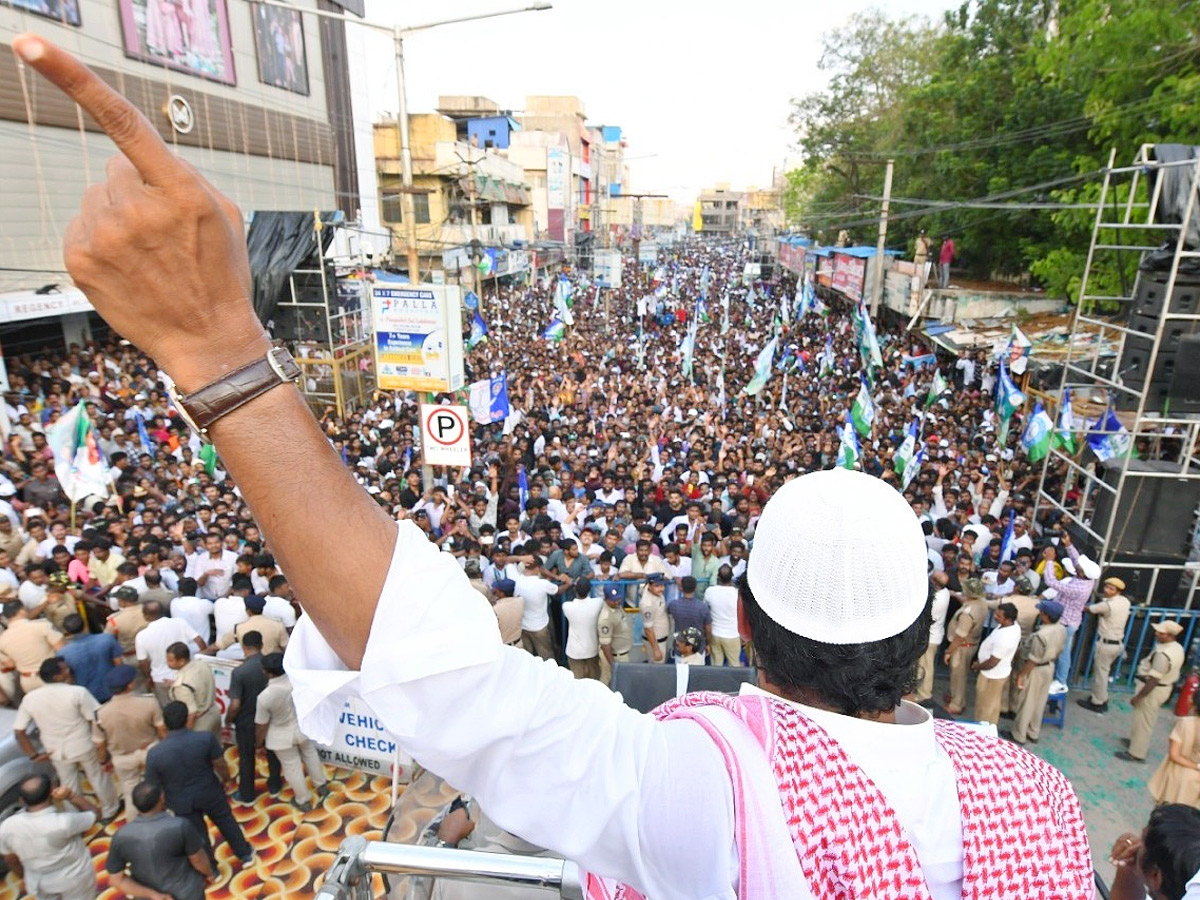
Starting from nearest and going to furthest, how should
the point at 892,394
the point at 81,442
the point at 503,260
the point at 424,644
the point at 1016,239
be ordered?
the point at 424,644, the point at 81,442, the point at 892,394, the point at 1016,239, the point at 503,260

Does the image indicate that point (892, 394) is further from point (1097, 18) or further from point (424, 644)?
point (424, 644)

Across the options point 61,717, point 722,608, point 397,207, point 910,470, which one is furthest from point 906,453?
point 397,207

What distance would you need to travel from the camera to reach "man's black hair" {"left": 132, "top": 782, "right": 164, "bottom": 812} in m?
4.00

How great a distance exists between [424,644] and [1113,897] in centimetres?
377

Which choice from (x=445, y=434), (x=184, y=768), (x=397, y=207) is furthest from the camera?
(x=397, y=207)

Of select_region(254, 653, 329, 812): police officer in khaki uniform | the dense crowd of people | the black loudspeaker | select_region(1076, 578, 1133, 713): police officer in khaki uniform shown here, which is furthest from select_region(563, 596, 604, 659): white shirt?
the black loudspeaker

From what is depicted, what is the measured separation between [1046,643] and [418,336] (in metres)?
7.15

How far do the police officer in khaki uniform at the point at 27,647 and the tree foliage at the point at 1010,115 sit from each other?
1493 centimetres

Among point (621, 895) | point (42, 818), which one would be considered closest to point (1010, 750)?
point (621, 895)

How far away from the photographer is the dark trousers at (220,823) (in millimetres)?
4648

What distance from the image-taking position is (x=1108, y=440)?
808 cm

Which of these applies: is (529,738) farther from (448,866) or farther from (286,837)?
(286,837)

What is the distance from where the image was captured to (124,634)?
604cm

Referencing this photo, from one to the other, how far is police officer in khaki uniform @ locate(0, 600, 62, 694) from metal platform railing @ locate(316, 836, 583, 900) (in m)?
5.34
